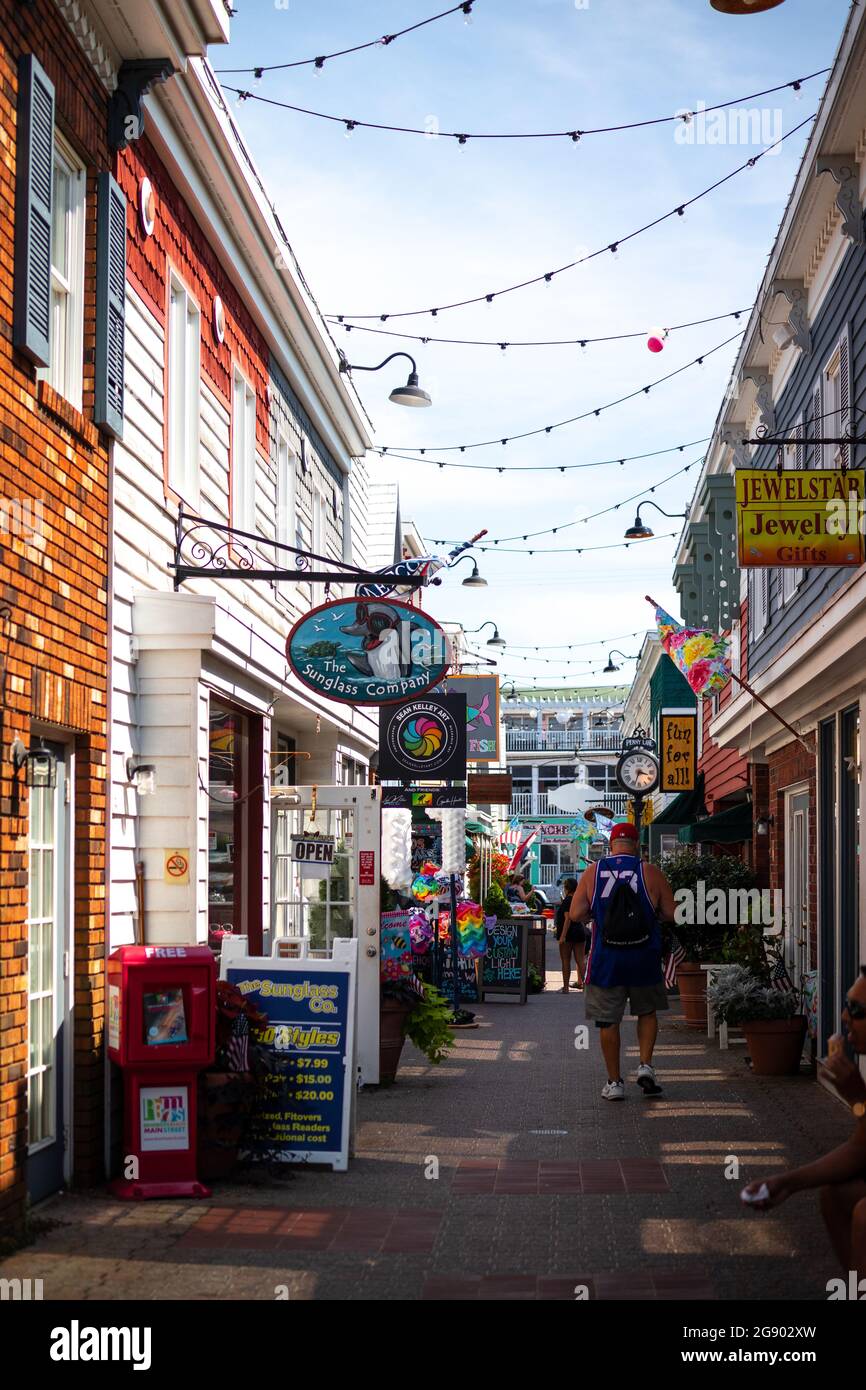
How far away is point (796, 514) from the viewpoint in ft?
32.3

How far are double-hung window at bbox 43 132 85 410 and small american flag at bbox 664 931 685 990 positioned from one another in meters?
10.9

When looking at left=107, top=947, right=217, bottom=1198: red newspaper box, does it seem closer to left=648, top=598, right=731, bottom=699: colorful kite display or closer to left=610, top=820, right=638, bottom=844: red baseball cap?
left=610, top=820, right=638, bottom=844: red baseball cap

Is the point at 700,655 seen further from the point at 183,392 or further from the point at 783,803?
the point at 183,392

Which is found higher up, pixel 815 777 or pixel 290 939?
pixel 815 777

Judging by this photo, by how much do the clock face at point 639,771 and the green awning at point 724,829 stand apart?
16.0ft

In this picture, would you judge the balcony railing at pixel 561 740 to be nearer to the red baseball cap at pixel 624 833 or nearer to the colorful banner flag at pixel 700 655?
the colorful banner flag at pixel 700 655

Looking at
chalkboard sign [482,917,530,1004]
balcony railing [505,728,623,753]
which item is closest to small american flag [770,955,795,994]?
chalkboard sign [482,917,530,1004]

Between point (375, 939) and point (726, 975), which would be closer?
point (375, 939)

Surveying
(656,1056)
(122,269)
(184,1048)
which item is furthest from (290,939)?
(656,1056)

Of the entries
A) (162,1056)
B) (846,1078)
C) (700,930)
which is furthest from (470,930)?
(846,1078)

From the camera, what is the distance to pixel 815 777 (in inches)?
500

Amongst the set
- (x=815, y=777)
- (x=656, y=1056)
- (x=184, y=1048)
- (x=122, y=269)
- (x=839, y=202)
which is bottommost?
(x=656, y=1056)

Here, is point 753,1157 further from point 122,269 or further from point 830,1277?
point 122,269
